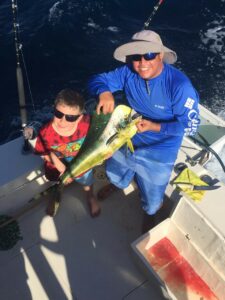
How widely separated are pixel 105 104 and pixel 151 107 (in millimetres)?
526

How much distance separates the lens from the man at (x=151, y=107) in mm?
3172

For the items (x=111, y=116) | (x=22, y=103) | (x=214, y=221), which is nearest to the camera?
(x=111, y=116)

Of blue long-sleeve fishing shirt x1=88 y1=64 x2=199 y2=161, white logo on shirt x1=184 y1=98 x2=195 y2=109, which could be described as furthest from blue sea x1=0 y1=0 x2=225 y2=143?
white logo on shirt x1=184 y1=98 x2=195 y2=109

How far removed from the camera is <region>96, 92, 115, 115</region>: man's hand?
3.17 meters

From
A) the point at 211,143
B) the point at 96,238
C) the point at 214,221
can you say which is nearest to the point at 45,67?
the point at 211,143

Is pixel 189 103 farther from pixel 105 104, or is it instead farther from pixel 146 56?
pixel 105 104

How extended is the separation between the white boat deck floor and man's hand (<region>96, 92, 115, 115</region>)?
1498 mm

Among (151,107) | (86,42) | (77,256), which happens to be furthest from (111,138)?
(86,42)

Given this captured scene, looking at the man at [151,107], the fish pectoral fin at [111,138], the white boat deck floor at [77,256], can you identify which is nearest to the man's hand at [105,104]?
the man at [151,107]

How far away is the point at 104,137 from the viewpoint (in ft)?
10.0

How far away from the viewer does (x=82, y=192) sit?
4371 millimetres

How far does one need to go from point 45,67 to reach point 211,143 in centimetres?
493

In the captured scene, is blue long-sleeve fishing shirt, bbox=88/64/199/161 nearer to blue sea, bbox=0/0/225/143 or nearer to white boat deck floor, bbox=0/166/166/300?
white boat deck floor, bbox=0/166/166/300

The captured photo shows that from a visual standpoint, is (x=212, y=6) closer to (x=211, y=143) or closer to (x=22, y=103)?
(x=211, y=143)
